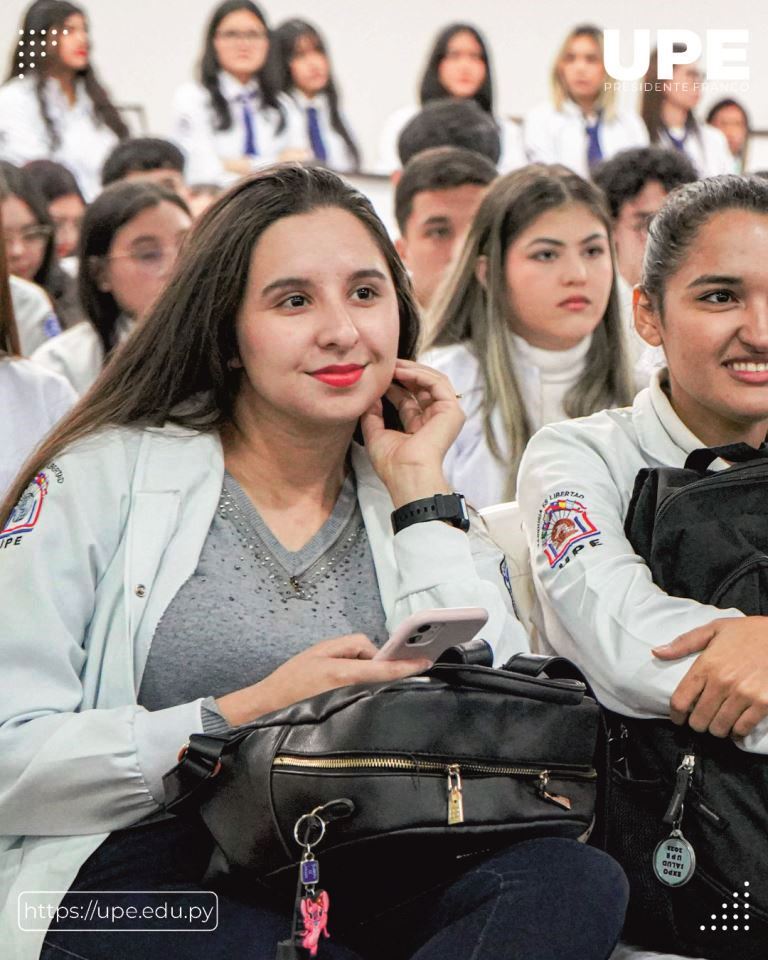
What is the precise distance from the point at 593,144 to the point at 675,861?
17.2 ft

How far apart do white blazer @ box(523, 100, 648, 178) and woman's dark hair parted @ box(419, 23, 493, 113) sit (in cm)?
30

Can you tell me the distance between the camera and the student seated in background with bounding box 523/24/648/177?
6289mm

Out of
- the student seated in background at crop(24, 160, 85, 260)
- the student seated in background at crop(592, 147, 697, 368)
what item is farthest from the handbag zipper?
the student seated in background at crop(24, 160, 85, 260)

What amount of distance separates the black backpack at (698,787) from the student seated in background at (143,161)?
353cm

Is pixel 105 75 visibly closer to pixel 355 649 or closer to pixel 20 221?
pixel 20 221

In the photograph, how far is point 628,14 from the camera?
641 centimetres

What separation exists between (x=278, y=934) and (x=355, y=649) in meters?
0.30

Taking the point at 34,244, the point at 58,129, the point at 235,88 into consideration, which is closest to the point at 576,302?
the point at 34,244

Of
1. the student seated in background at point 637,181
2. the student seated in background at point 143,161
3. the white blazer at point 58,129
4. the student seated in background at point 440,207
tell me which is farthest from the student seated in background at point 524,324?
the white blazer at point 58,129

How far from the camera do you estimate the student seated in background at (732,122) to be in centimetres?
666

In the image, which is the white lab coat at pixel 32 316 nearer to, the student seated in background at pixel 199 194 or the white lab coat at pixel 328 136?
the student seated in background at pixel 199 194

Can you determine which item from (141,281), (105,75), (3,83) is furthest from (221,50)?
(141,281)

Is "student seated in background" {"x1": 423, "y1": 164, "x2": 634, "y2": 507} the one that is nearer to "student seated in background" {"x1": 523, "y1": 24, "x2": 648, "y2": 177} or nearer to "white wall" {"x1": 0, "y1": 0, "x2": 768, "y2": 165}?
"student seated in background" {"x1": 523, "y1": 24, "x2": 648, "y2": 177}

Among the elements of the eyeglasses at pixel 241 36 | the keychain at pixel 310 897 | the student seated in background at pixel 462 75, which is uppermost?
the eyeglasses at pixel 241 36
